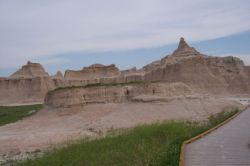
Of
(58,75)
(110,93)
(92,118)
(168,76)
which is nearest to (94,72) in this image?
(58,75)

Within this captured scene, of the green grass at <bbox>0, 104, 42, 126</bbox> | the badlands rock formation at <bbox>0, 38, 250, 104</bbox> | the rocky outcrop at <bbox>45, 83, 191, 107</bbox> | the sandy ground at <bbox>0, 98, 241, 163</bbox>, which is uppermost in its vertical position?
the badlands rock formation at <bbox>0, 38, 250, 104</bbox>

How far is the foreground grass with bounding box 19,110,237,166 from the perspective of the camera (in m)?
10.8

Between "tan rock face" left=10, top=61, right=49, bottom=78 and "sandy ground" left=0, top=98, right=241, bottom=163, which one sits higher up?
"tan rock face" left=10, top=61, right=49, bottom=78

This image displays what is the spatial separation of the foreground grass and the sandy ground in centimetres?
638

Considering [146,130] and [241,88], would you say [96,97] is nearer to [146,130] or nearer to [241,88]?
[146,130]

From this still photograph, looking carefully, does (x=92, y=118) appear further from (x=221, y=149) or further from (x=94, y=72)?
(x=94, y=72)

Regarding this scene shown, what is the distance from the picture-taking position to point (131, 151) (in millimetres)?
13461

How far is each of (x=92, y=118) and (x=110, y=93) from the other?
4.55 metres

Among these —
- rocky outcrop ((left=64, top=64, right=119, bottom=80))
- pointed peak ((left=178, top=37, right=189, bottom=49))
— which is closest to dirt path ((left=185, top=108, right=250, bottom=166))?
pointed peak ((left=178, top=37, right=189, bottom=49))

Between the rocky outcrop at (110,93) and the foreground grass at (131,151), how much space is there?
15.8 metres

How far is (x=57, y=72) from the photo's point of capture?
120m

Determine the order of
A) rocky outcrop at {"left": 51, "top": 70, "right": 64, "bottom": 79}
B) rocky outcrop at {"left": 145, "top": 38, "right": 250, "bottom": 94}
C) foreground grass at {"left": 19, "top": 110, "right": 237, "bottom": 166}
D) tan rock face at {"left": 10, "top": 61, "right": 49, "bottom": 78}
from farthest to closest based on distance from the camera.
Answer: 1. rocky outcrop at {"left": 51, "top": 70, "right": 64, "bottom": 79}
2. tan rock face at {"left": 10, "top": 61, "right": 49, "bottom": 78}
3. rocky outcrop at {"left": 145, "top": 38, "right": 250, "bottom": 94}
4. foreground grass at {"left": 19, "top": 110, "right": 237, "bottom": 166}

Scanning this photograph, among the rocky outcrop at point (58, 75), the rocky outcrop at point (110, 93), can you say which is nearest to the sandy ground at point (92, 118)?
the rocky outcrop at point (110, 93)

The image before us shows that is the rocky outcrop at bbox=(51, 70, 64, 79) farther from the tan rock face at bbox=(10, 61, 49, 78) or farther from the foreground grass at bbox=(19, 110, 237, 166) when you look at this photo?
the foreground grass at bbox=(19, 110, 237, 166)
